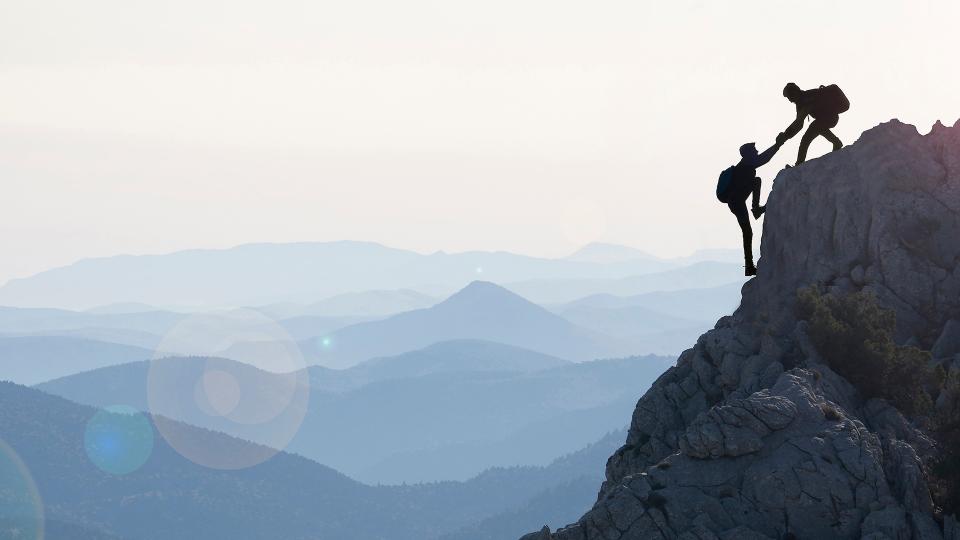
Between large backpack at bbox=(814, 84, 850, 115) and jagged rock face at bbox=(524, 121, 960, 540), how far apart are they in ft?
13.8

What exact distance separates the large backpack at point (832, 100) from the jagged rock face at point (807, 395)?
4205 mm

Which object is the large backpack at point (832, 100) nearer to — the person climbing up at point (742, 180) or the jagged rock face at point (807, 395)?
the person climbing up at point (742, 180)

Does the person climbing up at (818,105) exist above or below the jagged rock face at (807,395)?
above

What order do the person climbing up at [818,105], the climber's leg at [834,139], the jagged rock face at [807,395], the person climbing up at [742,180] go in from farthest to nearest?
the climber's leg at [834,139] < the person climbing up at [818,105] < the person climbing up at [742,180] < the jagged rock face at [807,395]

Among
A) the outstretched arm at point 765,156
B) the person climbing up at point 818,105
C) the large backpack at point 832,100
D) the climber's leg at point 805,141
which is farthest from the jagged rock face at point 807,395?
the outstretched arm at point 765,156

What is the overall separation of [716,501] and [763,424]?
10.2ft

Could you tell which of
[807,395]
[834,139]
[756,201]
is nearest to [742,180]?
[756,201]

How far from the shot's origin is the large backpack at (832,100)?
50750mm

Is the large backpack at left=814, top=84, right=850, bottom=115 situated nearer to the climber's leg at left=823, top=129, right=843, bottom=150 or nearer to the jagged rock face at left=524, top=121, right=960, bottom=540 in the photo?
the climber's leg at left=823, top=129, right=843, bottom=150

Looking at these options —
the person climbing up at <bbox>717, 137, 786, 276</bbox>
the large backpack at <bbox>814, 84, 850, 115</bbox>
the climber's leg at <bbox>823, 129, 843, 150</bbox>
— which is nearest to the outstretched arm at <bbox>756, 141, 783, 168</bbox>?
the person climbing up at <bbox>717, 137, 786, 276</bbox>

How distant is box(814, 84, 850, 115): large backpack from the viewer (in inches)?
1998

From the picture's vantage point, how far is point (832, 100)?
5094cm

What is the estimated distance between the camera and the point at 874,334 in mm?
45531

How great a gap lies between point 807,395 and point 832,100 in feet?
52.4
